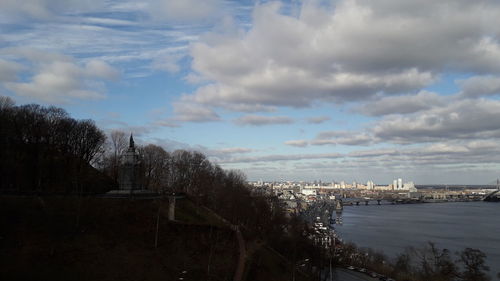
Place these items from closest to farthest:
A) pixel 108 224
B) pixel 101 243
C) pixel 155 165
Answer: pixel 101 243
pixel 108 224
pixel 155 165

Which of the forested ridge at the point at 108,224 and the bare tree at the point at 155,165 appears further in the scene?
the bare tree at the point at 155,165

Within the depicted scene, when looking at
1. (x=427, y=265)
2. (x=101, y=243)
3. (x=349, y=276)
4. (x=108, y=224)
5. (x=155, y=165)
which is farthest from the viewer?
(x=155, y=165)

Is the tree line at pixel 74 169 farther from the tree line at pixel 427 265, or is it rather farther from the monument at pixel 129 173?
the tree line at pixel 427 265

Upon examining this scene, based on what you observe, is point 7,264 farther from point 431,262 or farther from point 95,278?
point 431,262

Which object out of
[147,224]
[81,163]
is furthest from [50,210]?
[81,163]

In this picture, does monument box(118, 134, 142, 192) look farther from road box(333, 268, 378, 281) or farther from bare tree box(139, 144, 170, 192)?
road box(333, 268, 378, 281)

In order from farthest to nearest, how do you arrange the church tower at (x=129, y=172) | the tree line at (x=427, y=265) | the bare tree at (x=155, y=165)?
1. the bare tree at (x=155, y=165)
2. the church tower at (x=129, y=172)
3. the tree line at (x=427, y=265)

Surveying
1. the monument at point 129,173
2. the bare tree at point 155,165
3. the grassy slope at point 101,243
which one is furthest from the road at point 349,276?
the bare tree at point 155,165

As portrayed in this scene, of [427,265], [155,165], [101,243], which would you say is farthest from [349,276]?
[155,165]

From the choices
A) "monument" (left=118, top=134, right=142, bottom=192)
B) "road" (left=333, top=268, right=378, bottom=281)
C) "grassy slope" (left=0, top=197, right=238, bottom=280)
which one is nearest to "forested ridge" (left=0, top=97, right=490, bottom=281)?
"grassy slope" (left=0, top=197, right=238, bottom=280)

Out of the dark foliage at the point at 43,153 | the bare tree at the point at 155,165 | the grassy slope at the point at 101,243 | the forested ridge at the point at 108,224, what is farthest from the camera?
the bare tree at the point at 155,165

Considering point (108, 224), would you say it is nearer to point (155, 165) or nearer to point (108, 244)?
point (108, 244)

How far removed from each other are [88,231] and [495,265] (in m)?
42.2

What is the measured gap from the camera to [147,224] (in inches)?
1164
